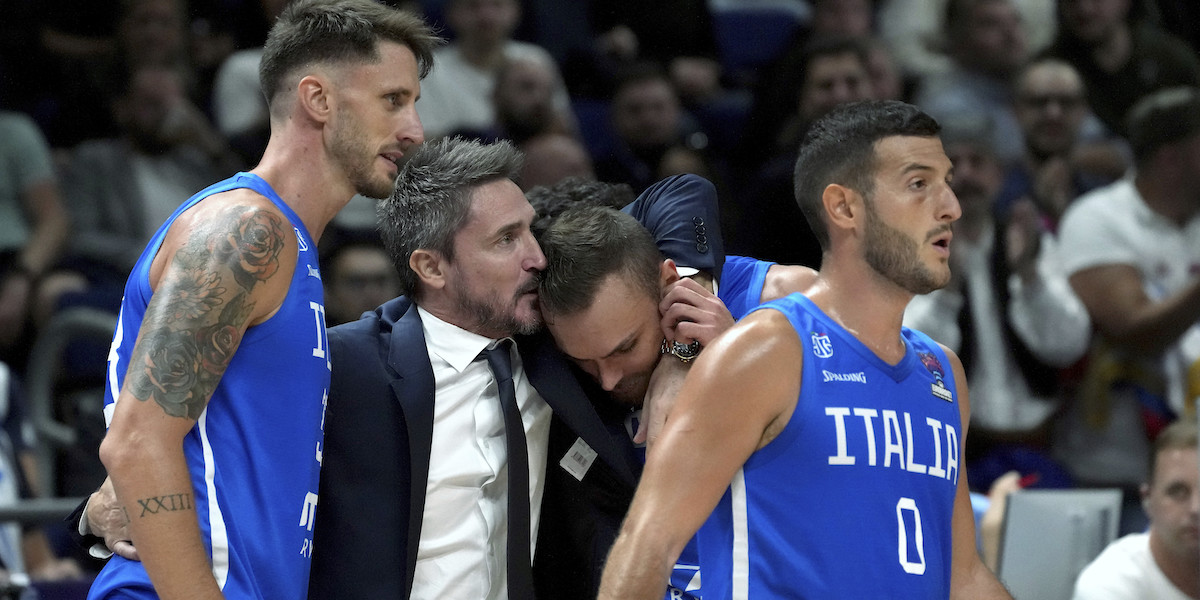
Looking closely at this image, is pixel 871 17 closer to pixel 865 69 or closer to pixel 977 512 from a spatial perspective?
pixel 865 69

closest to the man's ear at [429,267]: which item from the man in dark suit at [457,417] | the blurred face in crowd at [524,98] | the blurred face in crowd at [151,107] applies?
the man in dark suit at [457,417]

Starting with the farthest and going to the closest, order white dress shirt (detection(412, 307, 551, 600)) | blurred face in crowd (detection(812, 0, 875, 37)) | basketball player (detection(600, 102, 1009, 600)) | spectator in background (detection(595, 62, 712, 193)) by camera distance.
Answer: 1. blurred face in crowd (detection(812, 0, 875, 37))
2. spectator in background (detection(595, 62, 712, 193))
3. white dress shirt (detection(412, 307, 551, 600))
4. basketball player (detection(600, 102, 1009, 600))

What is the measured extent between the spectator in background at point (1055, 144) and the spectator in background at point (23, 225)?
457 centimetres

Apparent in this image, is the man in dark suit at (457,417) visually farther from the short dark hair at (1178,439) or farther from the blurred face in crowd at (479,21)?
the blurred face in crowd at (479,21)

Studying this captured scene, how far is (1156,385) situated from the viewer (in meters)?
5.79

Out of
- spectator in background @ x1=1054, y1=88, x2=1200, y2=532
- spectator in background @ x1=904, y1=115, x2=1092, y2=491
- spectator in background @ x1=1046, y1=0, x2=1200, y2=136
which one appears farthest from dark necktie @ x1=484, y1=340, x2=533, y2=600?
spectator in background @ x1=1046, y1=0, x2=1200, y2=136

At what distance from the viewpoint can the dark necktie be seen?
2967 mm

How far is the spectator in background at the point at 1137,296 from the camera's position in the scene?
5.77 metres

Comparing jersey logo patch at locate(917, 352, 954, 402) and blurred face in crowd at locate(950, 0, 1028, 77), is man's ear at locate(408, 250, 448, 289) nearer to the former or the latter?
jersey logo patch at locate(917, 352, 954, 402)

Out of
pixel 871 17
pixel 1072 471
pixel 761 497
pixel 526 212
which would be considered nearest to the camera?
pixel 761 497

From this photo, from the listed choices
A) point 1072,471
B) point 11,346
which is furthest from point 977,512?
point 11,346

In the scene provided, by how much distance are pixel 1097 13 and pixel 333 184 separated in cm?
523

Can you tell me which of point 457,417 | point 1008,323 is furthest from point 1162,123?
point 457,417

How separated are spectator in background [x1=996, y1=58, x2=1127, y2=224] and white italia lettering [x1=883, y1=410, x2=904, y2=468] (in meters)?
4.07
